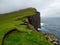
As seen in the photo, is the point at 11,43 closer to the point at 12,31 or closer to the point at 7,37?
the point at 7,37

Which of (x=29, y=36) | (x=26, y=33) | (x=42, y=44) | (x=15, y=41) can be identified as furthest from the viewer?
(x=26, y=33)

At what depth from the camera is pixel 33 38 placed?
3092 cm

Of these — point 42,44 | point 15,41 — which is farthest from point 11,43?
point 42,44

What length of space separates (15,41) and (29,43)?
2.66 metres

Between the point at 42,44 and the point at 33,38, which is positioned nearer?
the point at 42,44

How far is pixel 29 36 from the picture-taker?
32.2 m

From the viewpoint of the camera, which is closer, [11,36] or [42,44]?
[42,44]

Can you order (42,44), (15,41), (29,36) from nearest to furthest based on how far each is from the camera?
(42,44)
(15,41)
(29,36)

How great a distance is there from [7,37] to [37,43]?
6624mm

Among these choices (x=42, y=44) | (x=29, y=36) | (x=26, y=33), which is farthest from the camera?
(x=26, y=33)

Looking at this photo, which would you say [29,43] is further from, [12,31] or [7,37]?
[12,31]

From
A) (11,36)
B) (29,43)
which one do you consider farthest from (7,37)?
(29,43)

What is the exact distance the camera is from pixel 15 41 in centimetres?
2975

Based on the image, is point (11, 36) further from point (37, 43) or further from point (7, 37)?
point (37, 43)
